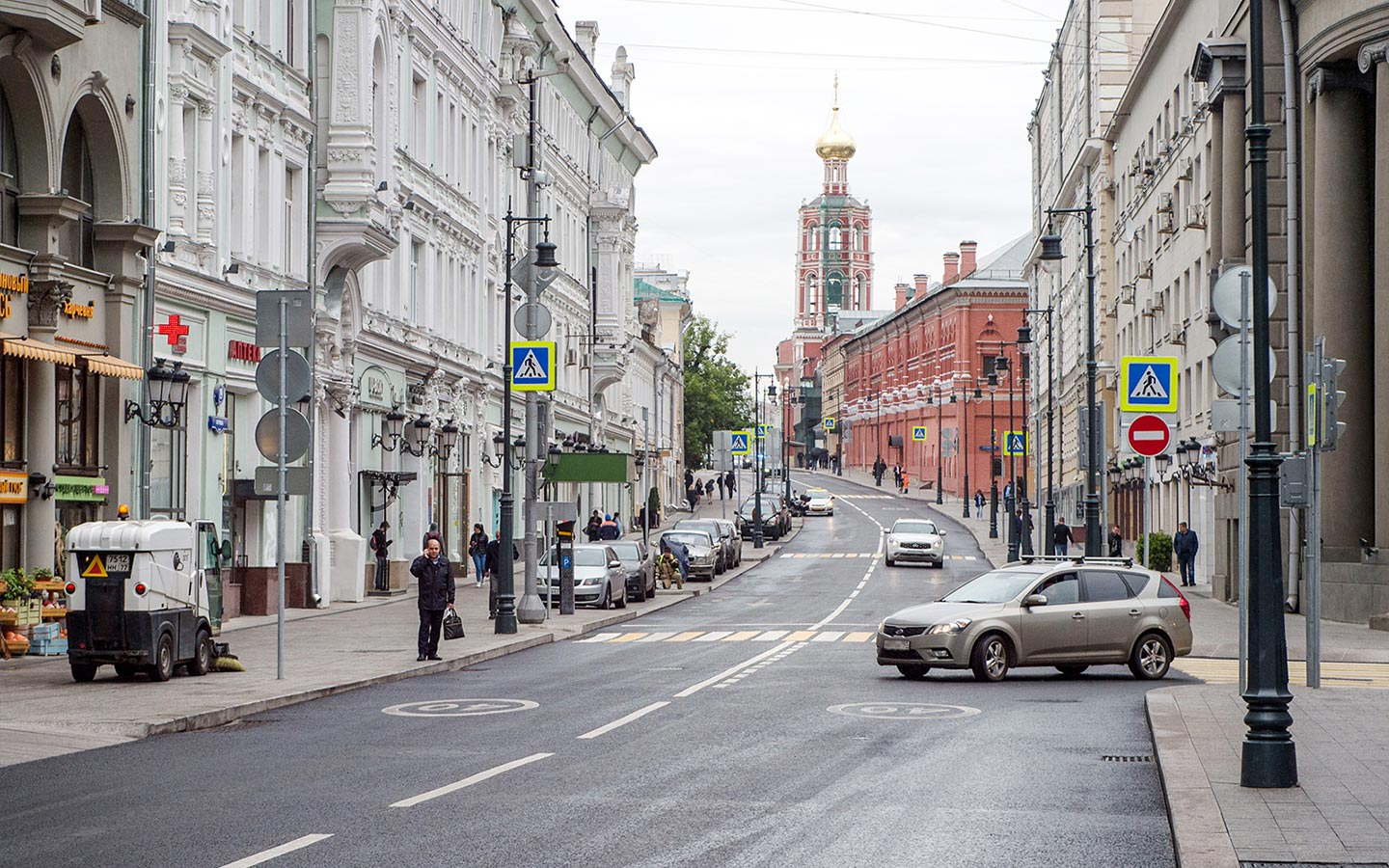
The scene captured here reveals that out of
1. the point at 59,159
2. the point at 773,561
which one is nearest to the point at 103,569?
the point at 59,159

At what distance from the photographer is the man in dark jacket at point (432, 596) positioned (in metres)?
24.3

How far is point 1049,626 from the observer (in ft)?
75.9

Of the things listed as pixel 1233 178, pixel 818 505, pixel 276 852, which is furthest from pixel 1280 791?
pixel 818 505

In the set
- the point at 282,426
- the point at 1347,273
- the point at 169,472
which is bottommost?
the point at 169,472

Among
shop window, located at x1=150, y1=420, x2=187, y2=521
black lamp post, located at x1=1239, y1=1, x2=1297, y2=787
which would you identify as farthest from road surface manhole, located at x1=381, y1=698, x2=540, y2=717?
shop window, located at x1=150, y1=420, x2=187, y2=521

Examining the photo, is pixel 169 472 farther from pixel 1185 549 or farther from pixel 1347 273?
pixel 1185 549

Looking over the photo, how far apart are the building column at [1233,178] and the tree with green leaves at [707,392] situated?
8853cm

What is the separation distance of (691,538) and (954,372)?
74.1 meters

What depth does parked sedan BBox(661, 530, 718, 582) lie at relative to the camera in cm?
5494

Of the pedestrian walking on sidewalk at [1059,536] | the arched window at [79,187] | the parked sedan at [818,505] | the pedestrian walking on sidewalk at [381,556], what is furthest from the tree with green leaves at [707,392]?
the arched window at [79,187]

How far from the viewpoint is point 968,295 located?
12700cm

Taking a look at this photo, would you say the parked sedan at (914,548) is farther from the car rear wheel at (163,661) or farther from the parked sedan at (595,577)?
the car rear wheel at (163,661)

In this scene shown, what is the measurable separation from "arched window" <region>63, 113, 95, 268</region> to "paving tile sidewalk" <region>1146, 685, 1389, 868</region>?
55.7ft

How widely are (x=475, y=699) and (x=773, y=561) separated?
47.9 meters
